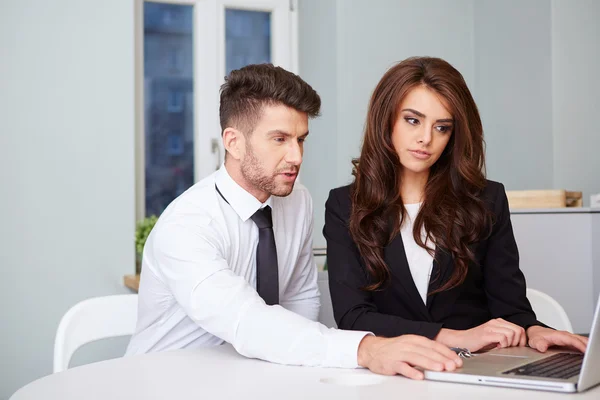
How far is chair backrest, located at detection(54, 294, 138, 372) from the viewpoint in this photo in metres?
1.79

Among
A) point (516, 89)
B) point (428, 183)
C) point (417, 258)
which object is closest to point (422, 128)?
point (428, 183)

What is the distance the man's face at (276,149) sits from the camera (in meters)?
1.84

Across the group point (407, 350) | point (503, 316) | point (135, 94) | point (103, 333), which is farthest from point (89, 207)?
point (407, 350)

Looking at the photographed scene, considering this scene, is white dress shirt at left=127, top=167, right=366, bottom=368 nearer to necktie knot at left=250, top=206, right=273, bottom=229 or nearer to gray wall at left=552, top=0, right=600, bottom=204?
necktie knot at left=250, top=206, right=273, bottom=229

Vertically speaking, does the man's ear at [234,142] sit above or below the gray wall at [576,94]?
below

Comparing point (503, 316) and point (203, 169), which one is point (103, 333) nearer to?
point (503, 316)

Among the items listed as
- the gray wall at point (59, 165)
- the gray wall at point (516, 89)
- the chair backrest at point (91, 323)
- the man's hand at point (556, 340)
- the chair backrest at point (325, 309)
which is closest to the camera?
the man's hand at point (556, 340)

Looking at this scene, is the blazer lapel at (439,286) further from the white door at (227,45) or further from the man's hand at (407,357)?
the white door at (227,45)

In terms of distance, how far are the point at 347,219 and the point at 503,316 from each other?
0.46 m

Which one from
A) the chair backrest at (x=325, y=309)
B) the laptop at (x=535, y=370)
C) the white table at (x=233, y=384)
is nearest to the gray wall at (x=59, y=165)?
the chair backrest at (x=325, y=309)

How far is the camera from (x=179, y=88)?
4234 millimetres

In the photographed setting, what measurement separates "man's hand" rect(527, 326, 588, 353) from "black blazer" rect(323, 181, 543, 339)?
23 centimetres

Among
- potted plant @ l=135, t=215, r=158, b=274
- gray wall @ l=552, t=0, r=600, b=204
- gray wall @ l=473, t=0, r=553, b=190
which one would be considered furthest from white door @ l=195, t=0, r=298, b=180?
gray wall @ l=552, t=0, r=600, b=204

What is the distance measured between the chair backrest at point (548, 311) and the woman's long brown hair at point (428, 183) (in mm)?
272
